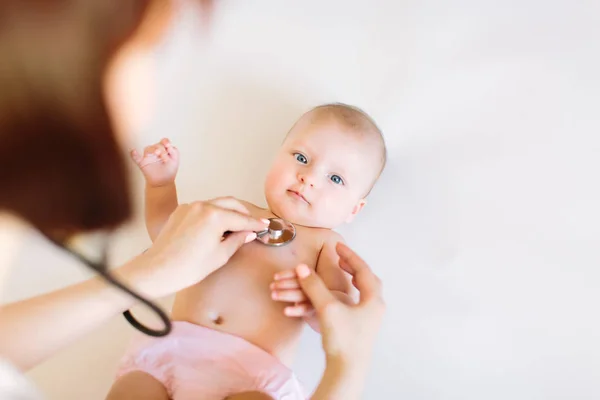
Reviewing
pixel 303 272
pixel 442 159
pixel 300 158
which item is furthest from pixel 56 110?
pixel 442 159

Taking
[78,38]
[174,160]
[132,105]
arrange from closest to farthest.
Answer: [78,38] < [132,105] < [174,160]

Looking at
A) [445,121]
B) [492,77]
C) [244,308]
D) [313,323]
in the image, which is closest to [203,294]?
[244,308]

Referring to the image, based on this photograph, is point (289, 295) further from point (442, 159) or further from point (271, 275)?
point (442, 159)

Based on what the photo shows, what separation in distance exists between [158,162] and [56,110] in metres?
0.47

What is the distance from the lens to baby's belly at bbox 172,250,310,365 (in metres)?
0.81

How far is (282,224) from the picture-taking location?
34.3 inches

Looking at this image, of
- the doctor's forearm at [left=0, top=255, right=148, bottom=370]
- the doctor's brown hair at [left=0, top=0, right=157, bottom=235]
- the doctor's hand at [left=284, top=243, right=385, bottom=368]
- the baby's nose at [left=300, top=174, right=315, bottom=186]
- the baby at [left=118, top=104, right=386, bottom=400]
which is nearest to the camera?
the doctor's brown hair at [left=0, top=0, right=157, bottom=235]

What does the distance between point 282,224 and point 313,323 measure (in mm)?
161

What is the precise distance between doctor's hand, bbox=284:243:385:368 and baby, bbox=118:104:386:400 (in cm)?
6

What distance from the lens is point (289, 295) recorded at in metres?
0.75

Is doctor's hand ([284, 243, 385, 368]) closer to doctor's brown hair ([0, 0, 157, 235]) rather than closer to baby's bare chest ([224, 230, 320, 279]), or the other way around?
baby's bare chest ([224, 230, 320, 279])

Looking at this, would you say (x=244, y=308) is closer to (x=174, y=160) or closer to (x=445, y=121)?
(x=174, y=160)

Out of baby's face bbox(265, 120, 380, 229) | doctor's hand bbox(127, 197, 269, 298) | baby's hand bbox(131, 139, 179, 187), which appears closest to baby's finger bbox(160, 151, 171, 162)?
baby's hand bbox(131, 139, 179, 187)

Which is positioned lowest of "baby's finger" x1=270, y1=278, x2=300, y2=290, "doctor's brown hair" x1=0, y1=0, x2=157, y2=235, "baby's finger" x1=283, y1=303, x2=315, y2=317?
"baby's finger" x1=283, y1=303, x2=315, y2=317
